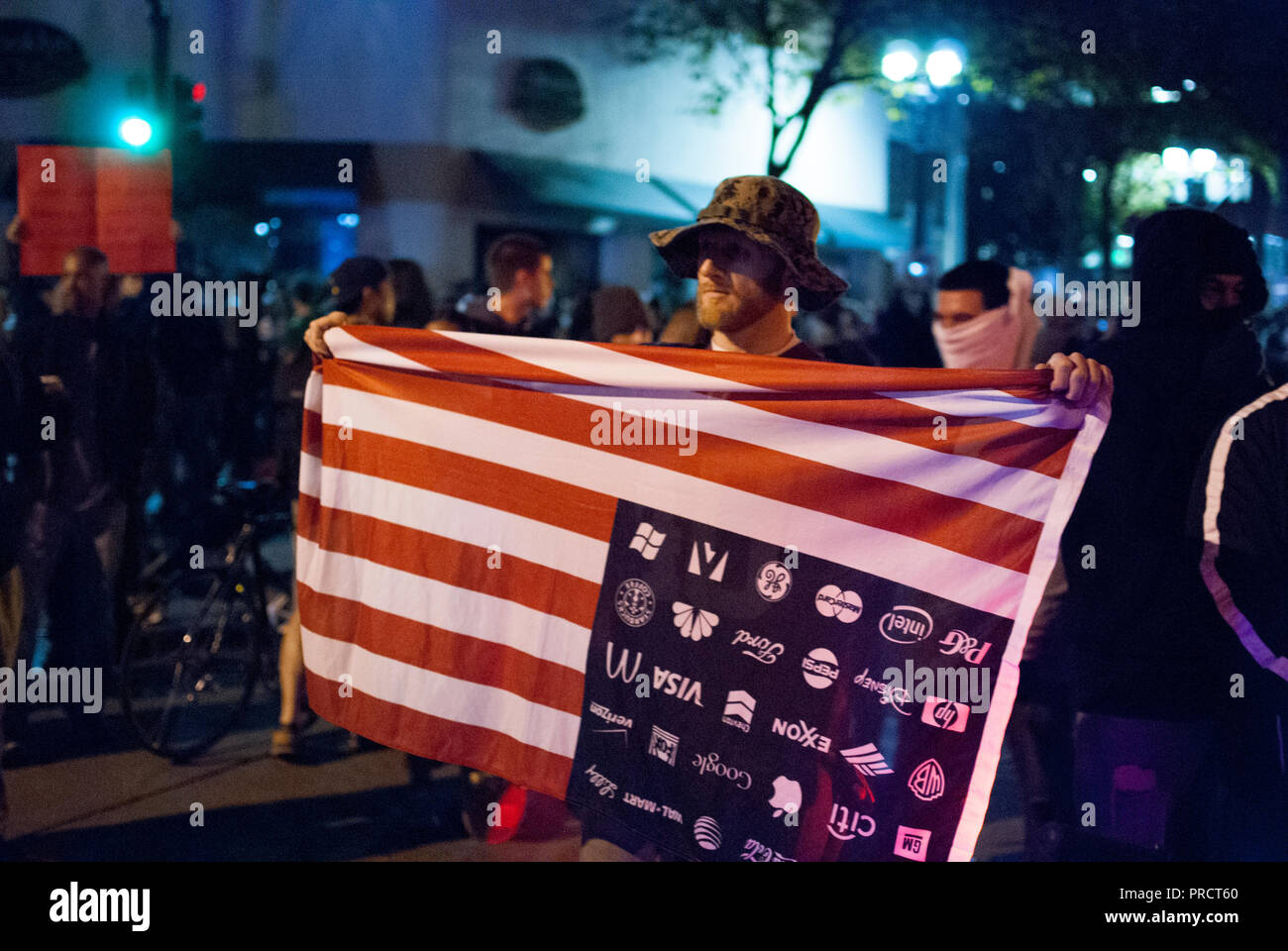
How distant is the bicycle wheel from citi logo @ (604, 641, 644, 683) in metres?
3.00

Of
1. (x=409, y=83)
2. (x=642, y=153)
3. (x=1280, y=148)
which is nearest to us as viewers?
(x=1280, y=148)

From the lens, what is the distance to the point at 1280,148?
53.3ft

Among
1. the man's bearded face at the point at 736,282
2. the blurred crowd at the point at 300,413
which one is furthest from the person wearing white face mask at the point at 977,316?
the man's bearded face at the point at 736,282

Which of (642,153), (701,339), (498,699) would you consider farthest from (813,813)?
(642,153)

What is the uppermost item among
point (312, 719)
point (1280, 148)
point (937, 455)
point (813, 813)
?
point (1280, 148)

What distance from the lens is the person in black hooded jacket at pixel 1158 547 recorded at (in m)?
3.81

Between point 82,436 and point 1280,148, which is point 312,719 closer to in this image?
point 82,436

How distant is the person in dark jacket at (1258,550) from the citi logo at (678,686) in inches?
53.3

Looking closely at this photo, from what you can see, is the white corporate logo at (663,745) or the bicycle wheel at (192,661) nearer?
the white corporate logo at (663,745)

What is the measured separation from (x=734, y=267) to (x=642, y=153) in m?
20.5

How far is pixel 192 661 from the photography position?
6164 millimetres

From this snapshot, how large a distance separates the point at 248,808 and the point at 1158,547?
3.73 meters

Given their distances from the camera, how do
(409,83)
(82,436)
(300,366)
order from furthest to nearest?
1. (409,83)
2. (82,436)
3. (300,366)

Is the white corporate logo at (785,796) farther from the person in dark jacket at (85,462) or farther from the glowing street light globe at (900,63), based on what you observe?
the glowing street light globe at (900,63)
